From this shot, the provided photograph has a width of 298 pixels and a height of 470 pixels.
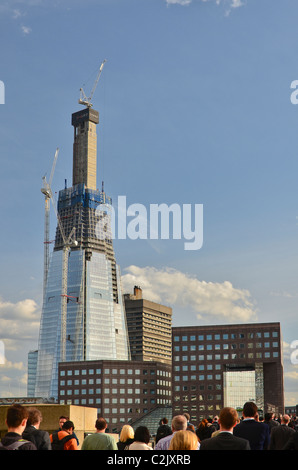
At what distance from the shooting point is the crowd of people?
1157 centimetres

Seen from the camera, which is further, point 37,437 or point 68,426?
point 68,426

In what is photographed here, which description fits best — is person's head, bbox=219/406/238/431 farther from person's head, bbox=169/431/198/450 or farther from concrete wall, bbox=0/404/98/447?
concrete wall, bbox=0/404/98/447

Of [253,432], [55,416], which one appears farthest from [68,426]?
[55,416]

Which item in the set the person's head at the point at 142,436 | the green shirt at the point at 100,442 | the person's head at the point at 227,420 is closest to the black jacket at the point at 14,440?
the person's head at the point at 227,420

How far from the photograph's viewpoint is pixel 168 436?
16.5 metres

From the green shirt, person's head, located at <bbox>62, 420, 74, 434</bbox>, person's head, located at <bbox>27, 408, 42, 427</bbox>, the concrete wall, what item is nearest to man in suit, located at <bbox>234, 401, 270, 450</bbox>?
the green shirt

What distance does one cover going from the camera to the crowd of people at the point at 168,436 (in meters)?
11.6

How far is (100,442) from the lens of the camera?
16.0m

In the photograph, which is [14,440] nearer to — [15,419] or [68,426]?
[15,419]

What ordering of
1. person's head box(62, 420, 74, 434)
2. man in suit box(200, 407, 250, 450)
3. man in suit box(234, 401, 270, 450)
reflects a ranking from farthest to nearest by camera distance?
person's head box(62, 420, 74, 434) < man in suit box(234, 401, 270, 450) < man in suit box(200, 407, 250, 450)

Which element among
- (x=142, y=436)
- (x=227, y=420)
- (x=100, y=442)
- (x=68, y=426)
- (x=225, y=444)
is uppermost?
(x=227, y=420)
